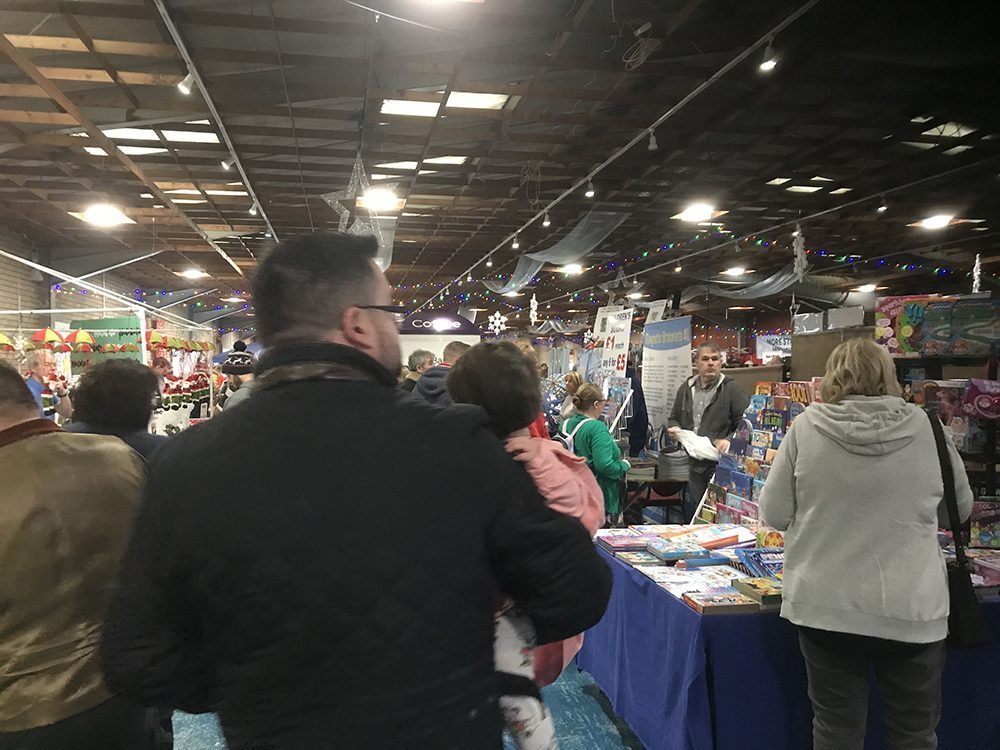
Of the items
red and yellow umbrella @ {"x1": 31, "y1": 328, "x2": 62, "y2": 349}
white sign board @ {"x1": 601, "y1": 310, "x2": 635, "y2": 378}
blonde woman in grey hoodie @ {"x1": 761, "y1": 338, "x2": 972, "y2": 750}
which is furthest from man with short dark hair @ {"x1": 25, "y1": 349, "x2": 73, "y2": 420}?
blonde woman in grey hoodie @ {"x1": 761, "y1": 338, "x2": 972, "y2": 750}

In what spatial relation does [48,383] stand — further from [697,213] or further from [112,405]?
[697,213]

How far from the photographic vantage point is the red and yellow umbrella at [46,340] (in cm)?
601

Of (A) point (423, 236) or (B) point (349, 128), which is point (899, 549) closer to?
(B) point (349, 128)

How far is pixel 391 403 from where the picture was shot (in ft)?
2.94

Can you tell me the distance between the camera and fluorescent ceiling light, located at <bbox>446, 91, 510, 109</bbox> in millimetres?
5539

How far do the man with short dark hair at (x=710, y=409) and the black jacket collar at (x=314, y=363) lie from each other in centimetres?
436

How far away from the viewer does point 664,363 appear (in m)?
6.45

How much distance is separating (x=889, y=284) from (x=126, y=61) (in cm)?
1653

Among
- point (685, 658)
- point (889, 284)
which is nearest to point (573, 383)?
point (685, 658)

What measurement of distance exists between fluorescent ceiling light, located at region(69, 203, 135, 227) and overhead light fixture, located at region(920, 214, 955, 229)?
10.8 metres

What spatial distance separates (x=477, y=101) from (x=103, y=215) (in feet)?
18.4

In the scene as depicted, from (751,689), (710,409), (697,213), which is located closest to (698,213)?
(697,213)

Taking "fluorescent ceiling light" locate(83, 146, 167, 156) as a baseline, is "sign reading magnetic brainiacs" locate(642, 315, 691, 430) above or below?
below

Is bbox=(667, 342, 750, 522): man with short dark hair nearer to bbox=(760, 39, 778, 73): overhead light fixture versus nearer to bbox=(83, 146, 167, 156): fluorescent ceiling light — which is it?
bbox=(760, 39, 778, 73): overhead light fixture
